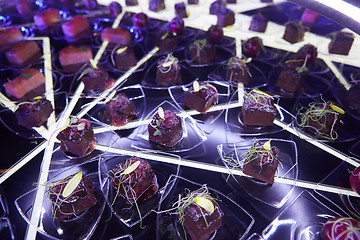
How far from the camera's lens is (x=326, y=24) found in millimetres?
3904

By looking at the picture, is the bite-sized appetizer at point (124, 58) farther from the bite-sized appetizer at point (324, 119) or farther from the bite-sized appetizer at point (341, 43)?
the bite-sized appetizer at point (341, 43)

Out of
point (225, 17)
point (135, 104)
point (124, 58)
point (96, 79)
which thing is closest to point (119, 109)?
point (135, 104)

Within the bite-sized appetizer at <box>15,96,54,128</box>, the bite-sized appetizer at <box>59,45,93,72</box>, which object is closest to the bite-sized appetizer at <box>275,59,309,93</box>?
the bite-sized appetizer at <box>59,45,93,72</box>

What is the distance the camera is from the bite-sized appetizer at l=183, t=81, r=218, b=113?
8.71 feet

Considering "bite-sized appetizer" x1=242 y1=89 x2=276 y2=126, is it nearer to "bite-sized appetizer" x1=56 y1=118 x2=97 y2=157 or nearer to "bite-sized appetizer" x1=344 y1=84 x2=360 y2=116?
"bite-sized appetizer" x1=344 y1=84 x2=360 y2=116

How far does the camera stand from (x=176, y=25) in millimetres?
3686

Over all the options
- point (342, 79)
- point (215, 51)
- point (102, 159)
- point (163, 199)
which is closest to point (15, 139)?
point (102, 159)

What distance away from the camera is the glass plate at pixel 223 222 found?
1.86 m

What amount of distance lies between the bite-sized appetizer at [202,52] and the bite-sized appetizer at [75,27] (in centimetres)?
157

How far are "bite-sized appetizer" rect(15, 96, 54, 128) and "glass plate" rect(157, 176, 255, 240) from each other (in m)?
1.38

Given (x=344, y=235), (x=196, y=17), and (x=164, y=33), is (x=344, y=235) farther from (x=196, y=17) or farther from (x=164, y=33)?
(x=196, y=17)

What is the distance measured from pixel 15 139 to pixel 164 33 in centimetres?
196

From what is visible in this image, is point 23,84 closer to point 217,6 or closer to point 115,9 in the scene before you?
point 115,9

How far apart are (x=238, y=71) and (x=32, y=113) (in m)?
1.96
